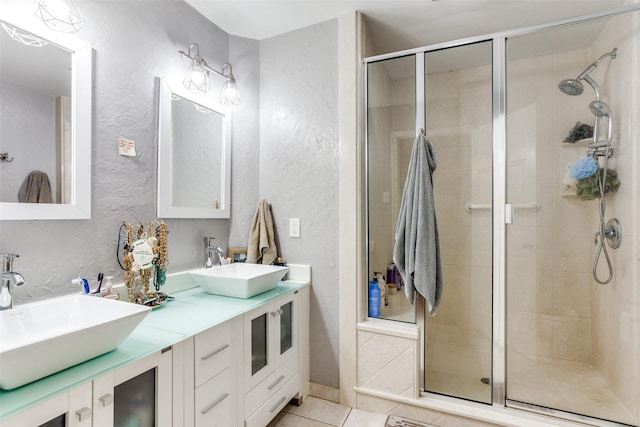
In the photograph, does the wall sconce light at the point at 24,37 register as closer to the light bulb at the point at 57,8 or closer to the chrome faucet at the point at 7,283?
the light bulb at the point at 57,8

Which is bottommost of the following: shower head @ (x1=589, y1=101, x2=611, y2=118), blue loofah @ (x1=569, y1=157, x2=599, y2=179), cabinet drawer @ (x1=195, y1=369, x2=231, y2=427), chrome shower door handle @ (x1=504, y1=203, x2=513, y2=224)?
cabinet drawer @ (x1=195, y1=369, x2=231, y2=427)

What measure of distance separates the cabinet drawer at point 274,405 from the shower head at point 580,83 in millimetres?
2294

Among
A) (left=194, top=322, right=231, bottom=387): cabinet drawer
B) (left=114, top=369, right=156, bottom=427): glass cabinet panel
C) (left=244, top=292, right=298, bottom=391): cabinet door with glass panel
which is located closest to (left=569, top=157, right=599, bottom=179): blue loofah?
(left=244, top=292, right=298, bottom=391): cabinet door with glass panel

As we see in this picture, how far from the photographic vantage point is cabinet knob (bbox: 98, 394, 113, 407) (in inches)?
34.8

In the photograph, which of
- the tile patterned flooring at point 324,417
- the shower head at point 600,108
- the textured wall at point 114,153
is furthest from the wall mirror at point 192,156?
the shower head at point 600,108

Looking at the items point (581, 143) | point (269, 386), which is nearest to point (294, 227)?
point (269, 386)

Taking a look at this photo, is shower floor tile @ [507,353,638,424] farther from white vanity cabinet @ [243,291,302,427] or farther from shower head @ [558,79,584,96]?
shower head @ [558,79,584,96]

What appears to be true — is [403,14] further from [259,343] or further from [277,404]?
[277,404]

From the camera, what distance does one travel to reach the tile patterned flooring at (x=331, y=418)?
1.73 m

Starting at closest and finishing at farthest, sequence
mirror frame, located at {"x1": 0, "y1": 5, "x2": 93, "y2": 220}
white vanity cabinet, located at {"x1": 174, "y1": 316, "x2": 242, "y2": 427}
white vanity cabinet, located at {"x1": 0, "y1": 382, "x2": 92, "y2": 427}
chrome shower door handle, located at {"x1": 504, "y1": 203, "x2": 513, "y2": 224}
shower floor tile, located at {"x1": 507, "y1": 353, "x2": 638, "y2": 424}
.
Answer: white vanity cabinet, located at {"x1": 0, "y1": 382, "x2": 92, "y2": 427} < white vanity cabinet, located at {"x1": 174, "y1": 316, "x2": 242, "y2": 427} < mirror frame, located at {"x1": 0, "y1": 5, "x2": 93, "y2": 220} < shower floor tile, located at {"x1": 507, "y1": 353, "x2": 638, "y2": 424} < chrome shower door handle, located at {"x1": 504, "y1": 203, "x2": 513, "y2": 224}

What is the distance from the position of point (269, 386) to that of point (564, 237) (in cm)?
186

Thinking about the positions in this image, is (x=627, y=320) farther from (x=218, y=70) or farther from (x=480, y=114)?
(x=218, y=70)

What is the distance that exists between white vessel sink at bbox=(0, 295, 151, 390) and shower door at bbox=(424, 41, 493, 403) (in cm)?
161

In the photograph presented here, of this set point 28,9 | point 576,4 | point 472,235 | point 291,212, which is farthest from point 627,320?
point 28,9
